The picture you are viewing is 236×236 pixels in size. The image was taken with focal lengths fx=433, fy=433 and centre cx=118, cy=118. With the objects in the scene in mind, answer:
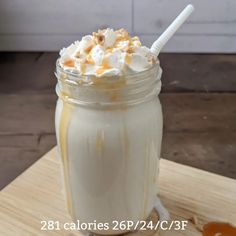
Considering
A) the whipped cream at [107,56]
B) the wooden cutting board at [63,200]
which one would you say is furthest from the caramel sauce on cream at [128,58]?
the wooden cutting board at [63,200]

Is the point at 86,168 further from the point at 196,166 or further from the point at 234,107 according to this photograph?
the point at 234,107

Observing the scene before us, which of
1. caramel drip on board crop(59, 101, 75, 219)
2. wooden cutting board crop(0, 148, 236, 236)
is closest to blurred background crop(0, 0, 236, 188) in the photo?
wooden cutting board crop(0, 148, 236, 236)

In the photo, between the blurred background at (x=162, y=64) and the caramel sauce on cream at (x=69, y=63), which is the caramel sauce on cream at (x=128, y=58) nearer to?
the caramel sauce on cream at (x=69, y=63)

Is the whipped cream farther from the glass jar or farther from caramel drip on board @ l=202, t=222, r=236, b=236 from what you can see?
caramel drip on board @ l=202, t=222, r=236, b=236

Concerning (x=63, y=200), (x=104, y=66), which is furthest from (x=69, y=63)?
(x=63, y=200)

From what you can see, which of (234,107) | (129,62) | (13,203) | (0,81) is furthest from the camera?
(0,81)

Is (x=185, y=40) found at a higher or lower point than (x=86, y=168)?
lower

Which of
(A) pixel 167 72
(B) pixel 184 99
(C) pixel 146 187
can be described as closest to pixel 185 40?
(A) pixel 167 72
